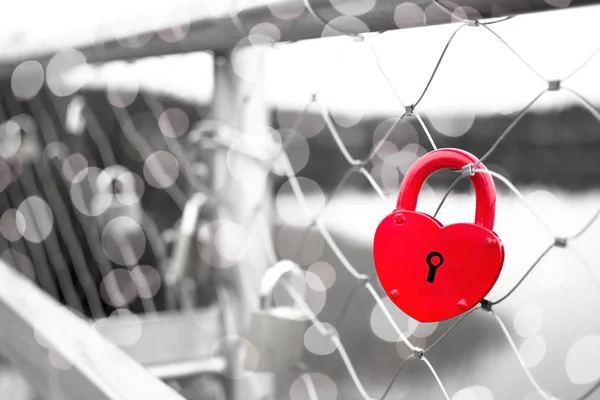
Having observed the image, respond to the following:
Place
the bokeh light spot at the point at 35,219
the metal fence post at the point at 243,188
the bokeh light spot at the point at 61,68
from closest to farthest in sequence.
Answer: the metal fence post at the point at 243,188 < the bokeh light spot at the point at 61,68 < the bokeh light spot at the point at 35,219

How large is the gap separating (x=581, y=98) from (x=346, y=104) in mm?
1130

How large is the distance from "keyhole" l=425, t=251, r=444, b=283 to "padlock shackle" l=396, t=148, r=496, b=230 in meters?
0.02

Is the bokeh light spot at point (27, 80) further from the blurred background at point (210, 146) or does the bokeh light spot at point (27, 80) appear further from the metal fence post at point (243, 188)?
the metal fence post at point (243, 188)

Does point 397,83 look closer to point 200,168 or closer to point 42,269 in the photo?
point 200,168

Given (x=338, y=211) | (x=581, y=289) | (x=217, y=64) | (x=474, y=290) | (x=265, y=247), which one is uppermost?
(x=338, y=211)

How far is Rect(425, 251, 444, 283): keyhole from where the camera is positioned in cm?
24

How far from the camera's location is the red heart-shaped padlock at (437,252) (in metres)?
0.23

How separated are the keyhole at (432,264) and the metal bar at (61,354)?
7.3 inches

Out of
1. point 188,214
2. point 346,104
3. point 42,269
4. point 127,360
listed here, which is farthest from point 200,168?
point 346,104

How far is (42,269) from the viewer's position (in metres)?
1.02

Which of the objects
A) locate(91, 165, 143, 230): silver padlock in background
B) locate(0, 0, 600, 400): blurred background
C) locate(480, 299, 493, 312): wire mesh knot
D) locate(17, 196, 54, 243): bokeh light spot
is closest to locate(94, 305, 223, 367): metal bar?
locate(0, 0, 600, 400): blurred background

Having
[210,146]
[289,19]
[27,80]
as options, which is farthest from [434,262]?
[27,80]

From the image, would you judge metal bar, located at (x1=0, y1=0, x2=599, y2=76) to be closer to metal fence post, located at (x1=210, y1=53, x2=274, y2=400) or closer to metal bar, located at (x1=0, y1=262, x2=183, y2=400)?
metal fence post, located at (x1=210, y1=53, x2=274, y2=400)

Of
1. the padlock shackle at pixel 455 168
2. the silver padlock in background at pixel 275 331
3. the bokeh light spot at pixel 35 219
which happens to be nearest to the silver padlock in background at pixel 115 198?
the bokeh light spot at pixel 35 219
